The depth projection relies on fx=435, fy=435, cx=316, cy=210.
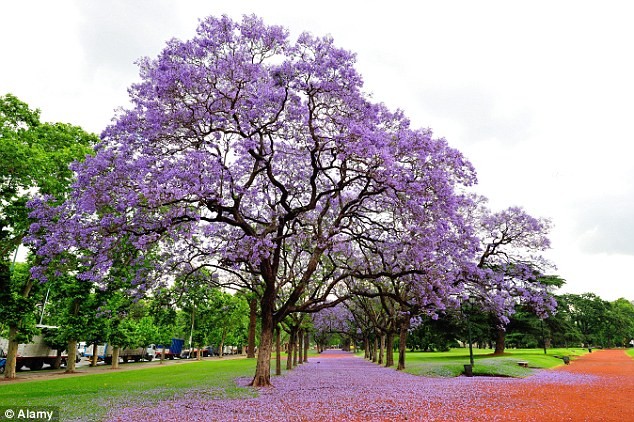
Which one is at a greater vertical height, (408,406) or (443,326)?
(443,326)

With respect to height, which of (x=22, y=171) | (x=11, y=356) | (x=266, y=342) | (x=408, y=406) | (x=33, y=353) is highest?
(x=22, y=171)

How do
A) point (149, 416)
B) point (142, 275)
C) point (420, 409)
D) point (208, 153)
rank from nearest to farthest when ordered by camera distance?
point (149, 416) < point (420, 409) < point (208, 153) < point (142, 275)

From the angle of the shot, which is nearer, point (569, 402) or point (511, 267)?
point (569, 402)

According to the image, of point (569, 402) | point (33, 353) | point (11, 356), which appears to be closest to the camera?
point (569, 402)

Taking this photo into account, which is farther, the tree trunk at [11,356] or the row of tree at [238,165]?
the tree trunk at [11,356]

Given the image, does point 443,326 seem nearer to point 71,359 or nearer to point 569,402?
point 71,359

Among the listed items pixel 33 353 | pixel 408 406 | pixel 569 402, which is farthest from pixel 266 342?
pixel 33 353

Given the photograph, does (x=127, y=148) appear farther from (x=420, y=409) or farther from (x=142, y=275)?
(x=420, y=409)

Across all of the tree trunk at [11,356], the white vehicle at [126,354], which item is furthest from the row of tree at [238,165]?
the white vehicle at [126,354]

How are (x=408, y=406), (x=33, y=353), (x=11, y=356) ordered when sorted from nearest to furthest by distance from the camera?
(x=408, y=406), (x=11, y=356), (x=33, y=353)

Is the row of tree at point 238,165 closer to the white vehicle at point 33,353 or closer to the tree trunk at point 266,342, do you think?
the tree trunk at point 266,342

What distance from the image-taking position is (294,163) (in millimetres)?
21672

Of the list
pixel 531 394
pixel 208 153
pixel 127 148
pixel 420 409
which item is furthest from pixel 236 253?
pixel 531 394

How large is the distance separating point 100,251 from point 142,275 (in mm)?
3385
